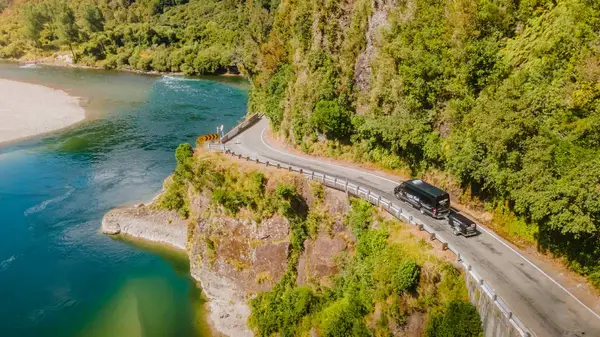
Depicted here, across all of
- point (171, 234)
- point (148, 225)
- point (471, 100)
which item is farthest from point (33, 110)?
point (471, 100)

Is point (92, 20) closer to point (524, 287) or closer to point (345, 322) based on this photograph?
point (345, 322)

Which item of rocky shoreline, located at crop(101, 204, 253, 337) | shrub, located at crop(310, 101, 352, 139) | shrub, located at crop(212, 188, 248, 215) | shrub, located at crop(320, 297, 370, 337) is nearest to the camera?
shrub, located at crop(320, 297, 370, 337)

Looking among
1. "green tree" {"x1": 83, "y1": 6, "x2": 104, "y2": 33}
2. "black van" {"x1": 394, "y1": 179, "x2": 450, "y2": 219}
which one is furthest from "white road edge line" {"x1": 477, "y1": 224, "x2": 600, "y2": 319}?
"green tree" {"x1": 83, "y1": 6, "x2": 104, "y2": 33}

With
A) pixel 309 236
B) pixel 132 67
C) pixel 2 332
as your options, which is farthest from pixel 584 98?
pixel 132 67

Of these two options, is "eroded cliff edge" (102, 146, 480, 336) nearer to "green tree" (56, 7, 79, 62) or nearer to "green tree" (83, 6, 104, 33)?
"green tree" (56, 7, 79, 62)

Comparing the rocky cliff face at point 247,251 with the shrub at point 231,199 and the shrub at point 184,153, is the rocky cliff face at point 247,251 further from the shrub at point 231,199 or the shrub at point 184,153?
the shrub at point 184,153

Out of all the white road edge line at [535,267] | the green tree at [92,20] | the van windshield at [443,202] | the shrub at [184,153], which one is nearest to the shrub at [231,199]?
the shrub at [184,153]
